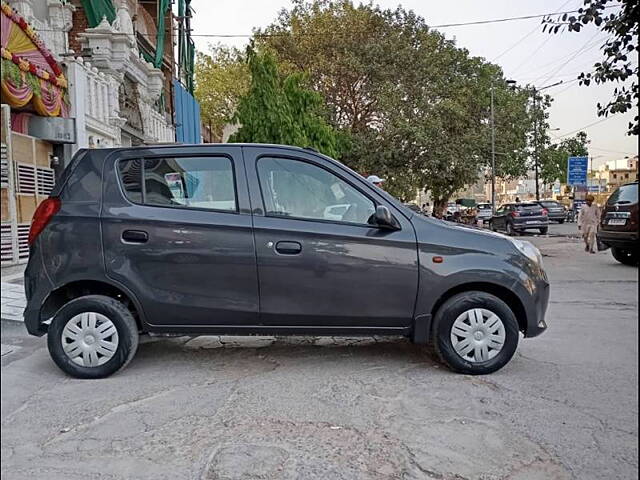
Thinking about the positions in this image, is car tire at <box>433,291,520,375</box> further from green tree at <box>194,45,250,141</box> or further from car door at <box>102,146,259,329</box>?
green tree at <box>194,45,250,141</box>

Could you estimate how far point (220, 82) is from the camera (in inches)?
1116

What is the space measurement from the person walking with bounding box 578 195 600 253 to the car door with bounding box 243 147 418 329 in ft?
39.0

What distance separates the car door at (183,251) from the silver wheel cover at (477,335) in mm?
1588

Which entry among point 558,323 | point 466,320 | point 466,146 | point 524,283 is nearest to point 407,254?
point 466,320

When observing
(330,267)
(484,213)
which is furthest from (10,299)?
(484,213)

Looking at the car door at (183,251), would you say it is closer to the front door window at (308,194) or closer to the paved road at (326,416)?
the front door window at (308,194)

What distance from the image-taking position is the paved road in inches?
113

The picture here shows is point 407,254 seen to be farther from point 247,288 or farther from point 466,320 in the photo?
point 247,288

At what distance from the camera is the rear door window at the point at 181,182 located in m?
4.36

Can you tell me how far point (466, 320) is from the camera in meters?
4.28

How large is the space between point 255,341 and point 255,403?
65.5 inches

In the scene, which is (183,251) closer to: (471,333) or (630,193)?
(471,333)

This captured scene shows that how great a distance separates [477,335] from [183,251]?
2.37 m

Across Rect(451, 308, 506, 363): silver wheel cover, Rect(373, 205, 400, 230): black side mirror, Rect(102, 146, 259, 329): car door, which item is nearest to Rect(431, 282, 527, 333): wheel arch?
Rect(451, 308, 506, 363): silver wheel cover
